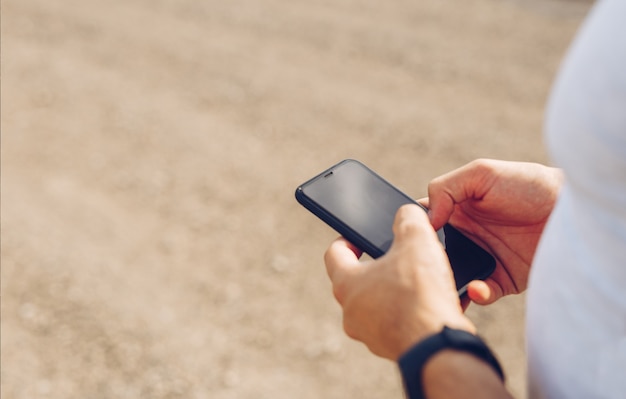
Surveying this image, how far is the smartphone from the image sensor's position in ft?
4.77

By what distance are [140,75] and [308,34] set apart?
1.70m

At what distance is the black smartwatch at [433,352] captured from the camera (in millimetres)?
985

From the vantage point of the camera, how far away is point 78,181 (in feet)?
14.0

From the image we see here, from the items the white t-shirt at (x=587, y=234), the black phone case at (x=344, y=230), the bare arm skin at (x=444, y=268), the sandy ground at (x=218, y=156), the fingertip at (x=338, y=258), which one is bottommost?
the sandy ground at (x=218, y=156)

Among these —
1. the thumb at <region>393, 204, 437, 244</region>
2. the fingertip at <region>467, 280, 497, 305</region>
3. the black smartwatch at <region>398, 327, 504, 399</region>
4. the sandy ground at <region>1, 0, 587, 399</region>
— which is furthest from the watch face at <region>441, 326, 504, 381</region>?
the sandy ground at <region>1, 0, 587, 399</region>

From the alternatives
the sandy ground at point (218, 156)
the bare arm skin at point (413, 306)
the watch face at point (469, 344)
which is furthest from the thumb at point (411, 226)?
the sandy ground at point (218, 156)

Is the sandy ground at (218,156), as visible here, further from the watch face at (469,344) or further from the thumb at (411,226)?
the watch face at (469,344)

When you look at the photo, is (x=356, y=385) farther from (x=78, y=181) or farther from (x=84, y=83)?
(x=84, y=83)

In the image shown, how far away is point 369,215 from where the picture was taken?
1491 millimetres

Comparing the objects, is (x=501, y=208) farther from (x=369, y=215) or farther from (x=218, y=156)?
(x=218, y=156)

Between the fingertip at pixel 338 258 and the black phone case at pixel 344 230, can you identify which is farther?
the black phone case at pixel 344 230

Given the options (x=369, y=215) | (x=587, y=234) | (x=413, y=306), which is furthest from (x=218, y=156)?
(x=587, y=234)

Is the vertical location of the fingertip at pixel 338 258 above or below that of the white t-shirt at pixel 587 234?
below

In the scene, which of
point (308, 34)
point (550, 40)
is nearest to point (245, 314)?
point (308, 34)
